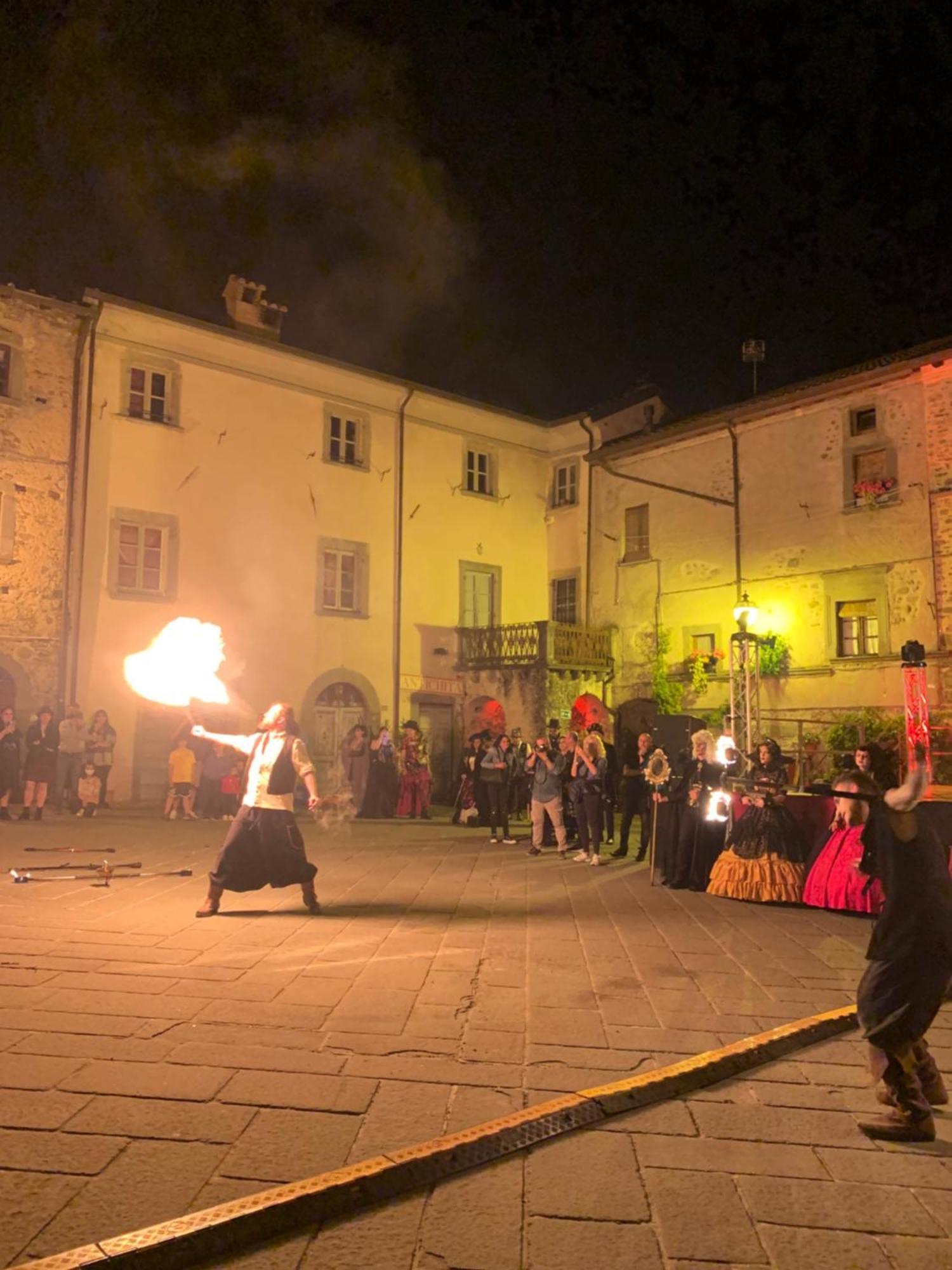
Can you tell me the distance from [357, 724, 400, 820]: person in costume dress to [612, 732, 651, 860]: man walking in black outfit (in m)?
5.61

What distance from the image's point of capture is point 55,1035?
4.71m

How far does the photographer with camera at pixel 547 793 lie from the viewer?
12695 millimetres

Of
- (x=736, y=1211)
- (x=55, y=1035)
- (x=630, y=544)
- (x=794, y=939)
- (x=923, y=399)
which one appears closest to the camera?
(x=736, y=1211)

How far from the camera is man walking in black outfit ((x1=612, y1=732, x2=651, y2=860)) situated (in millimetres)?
12339

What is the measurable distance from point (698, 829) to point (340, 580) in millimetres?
13428

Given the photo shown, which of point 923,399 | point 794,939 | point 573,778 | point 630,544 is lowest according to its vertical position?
point 794,939

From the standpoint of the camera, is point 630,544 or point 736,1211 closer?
point 736,1211

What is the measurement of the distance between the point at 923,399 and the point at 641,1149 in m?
18.9

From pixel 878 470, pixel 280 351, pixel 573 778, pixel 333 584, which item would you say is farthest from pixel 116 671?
pixel 878 470

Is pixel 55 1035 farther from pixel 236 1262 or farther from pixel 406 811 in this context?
pixel 406 811

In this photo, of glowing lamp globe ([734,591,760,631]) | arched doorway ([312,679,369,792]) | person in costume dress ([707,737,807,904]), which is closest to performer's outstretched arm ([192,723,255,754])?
person in costume dress ([707,737,807,904])

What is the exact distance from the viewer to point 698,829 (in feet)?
33.9

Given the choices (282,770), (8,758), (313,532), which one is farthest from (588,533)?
(282,770)

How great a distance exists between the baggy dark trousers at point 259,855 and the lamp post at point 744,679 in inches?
272
